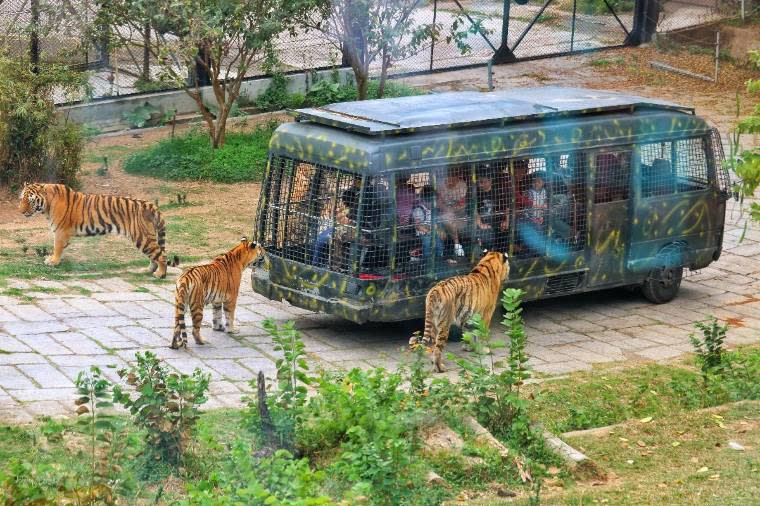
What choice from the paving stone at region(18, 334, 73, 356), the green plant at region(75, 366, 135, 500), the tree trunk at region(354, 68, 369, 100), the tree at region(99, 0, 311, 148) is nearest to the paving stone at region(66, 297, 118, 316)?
the paving stone at region(18, 334, 73, 356)

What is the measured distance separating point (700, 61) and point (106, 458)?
1886cm

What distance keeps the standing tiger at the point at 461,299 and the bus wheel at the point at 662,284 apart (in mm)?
2205

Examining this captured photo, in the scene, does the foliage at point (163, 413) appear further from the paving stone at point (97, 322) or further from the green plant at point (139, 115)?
the green plant at point (139, 115)

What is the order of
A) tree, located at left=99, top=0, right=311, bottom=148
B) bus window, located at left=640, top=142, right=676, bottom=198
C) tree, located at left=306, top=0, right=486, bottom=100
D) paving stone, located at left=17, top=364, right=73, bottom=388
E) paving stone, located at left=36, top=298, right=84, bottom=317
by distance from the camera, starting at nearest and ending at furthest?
1. paving stone, located at left=17, top=364, right=73, bottom=388
2. paving stone, located at left=36, top=298, right=84, bottom=317
3. bus window, located at left=640, top=142, right=676, bottom=198
4. tree, located at left=99, top=0, right=311, bottom=148
5. tree, located at left=306, top=0, right=486, bottom=100

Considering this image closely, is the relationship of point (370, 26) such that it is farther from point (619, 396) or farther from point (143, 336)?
point (619, 396)

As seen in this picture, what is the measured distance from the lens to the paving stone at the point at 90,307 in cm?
1215

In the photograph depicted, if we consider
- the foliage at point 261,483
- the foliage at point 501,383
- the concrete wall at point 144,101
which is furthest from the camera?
the concrete wall at point 144,101

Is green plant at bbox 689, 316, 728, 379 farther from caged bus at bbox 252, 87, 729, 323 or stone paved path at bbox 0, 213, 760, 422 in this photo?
caged bus at bbox 252, 87, 729, 323

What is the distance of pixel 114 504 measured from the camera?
710 cm

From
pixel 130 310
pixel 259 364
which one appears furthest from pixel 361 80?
pixel 259 364

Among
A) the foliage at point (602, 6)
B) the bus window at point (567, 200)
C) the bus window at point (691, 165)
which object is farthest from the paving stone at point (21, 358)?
the foliage at point (602, 6)

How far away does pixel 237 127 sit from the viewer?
770 inches

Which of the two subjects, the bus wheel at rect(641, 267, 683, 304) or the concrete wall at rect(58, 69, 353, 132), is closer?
the bus wheel at rect(641, 267, 683, 304)

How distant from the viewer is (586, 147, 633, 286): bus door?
12555mm
